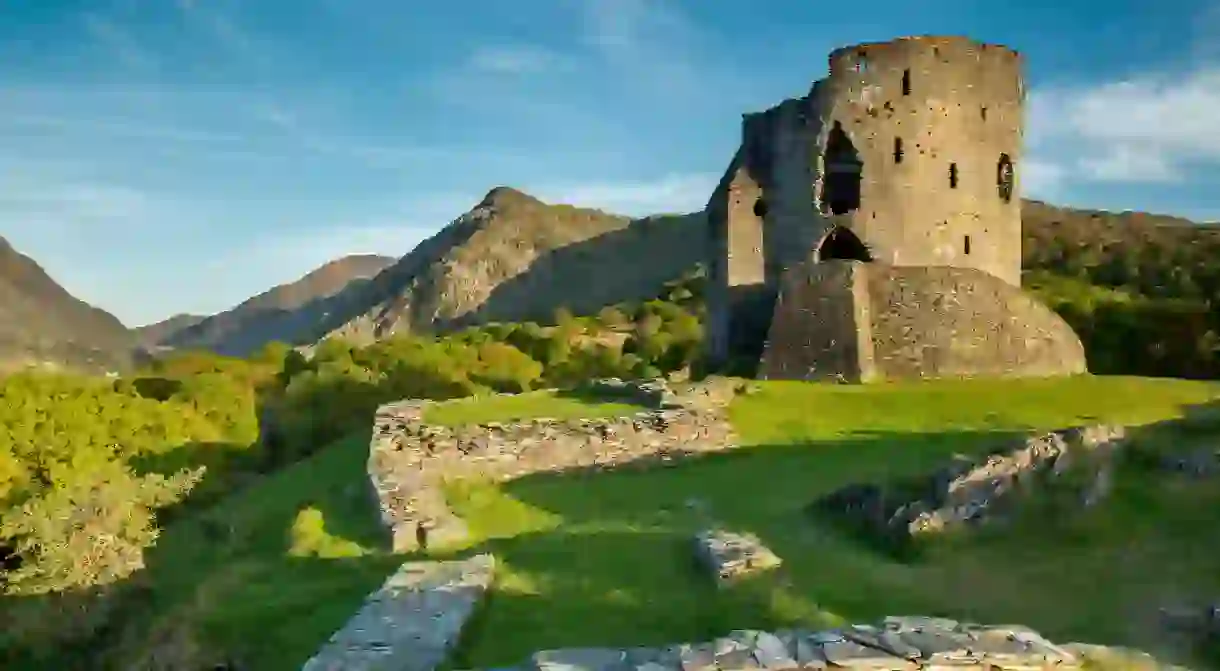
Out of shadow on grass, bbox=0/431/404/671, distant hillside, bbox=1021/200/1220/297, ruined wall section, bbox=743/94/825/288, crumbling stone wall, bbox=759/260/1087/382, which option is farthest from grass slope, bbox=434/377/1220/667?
distant hillside, bbox=1021/200/1220/297

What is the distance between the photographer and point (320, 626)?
9.38 m

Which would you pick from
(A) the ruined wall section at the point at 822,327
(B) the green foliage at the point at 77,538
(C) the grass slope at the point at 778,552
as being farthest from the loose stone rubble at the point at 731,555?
(A) the ruined wall section at the point at 822,327

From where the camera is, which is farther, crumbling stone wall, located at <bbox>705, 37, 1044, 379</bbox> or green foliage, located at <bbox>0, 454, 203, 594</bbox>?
crumbling stone wall, located at <bbox>705, 37, 1044, 379</bbox>

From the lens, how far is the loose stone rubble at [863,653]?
5.73m

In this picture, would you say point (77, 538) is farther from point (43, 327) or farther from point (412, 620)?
point (43, 327)

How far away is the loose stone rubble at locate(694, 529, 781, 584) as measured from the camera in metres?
8.78

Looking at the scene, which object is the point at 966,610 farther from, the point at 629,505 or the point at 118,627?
the point at 118,627

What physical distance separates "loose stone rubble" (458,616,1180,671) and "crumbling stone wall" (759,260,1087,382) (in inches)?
629

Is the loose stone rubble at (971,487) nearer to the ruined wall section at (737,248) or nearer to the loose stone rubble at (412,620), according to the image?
the loose stone rubble at (412,620)

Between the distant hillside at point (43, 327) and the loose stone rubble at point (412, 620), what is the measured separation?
1519 inches

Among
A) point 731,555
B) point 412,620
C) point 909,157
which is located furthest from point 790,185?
point 412,620

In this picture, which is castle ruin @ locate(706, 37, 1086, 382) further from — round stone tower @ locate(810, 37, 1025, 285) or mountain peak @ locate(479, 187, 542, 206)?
mountain peak @ locate(479, 187, 542, 206)

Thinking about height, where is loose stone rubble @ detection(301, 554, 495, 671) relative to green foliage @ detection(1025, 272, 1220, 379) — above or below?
below

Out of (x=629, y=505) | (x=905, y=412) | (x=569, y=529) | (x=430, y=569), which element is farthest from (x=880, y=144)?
(x=430, y=569)
